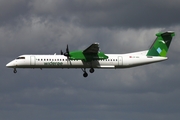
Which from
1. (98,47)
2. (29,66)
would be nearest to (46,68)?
(29,66)

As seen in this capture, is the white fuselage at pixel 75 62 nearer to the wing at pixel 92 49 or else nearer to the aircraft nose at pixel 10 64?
the aircraft nose at pixel 10 64

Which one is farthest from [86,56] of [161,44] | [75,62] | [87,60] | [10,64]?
[161,44]

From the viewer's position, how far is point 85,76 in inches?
2633

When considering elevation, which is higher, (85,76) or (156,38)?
(156,38)

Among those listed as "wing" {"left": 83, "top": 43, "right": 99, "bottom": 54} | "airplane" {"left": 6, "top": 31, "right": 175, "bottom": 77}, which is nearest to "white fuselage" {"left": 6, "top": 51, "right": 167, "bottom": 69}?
"airplane" {"left": 6, "top": 31, "right": 175, "bottom": 77}

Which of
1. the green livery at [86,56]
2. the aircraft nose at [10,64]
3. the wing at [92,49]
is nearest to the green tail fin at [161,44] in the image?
the green livery at [86,56]

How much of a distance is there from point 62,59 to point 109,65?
5.70 m

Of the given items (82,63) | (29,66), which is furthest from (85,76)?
(29,66)

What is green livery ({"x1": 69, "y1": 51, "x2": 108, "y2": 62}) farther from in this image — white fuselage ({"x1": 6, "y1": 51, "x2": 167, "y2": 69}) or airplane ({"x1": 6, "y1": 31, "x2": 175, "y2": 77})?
white fuselage ({"x1": 6, "y1": 51, "x2": 167, "y2": 69})

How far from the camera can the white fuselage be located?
211 feet

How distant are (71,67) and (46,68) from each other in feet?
9.55

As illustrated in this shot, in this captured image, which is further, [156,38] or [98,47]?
[156,38]

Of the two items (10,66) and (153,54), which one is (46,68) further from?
(153,54)

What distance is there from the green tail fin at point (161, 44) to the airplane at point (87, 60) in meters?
0.13
